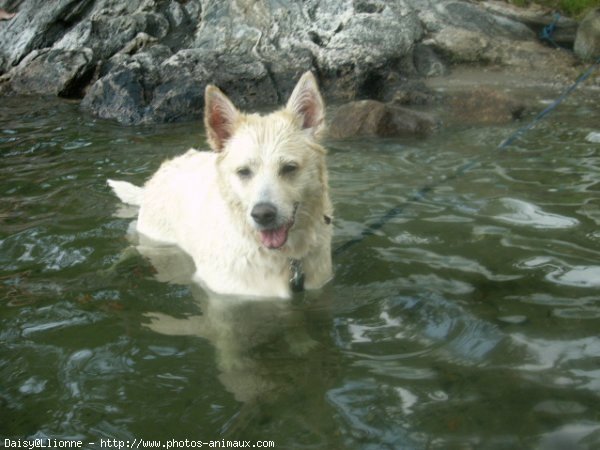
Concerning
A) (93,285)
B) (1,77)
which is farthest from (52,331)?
(1,77)

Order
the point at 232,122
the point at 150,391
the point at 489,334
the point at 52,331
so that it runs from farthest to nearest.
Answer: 1. the point at 232,122
2. the point at 52,331
3. the point at 489,334
4. the point at 150,391

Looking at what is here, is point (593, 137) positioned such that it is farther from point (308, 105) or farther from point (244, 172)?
point (244, 172)

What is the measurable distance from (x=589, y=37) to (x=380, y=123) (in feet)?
25.2

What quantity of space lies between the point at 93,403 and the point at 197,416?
65cm

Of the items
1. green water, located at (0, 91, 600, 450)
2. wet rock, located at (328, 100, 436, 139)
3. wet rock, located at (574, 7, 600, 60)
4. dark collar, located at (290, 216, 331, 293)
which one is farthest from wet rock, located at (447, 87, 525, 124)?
dark collar, located at (290, 216, 331, 293)

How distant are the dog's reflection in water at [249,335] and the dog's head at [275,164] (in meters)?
0.55

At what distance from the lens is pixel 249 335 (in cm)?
421

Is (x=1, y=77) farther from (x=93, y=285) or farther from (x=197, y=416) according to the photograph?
(x=197, y=416)

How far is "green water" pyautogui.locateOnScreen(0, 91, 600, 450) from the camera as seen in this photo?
3.15 metres

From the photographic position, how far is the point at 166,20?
15969 millimetres

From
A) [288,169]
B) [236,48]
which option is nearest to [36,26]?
[236,48]

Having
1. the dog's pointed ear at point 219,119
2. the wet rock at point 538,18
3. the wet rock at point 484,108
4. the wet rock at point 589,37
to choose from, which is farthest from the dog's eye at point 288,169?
the wet rock at point 538,18

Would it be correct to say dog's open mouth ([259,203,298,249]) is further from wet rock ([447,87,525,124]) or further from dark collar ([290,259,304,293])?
wet rock ([447,87,525,124])

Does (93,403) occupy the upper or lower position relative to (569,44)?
lower
